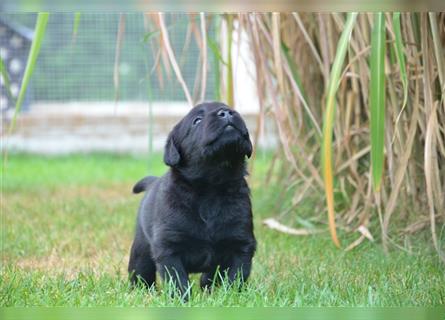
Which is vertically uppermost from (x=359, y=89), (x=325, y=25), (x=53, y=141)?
(x=325, y=25)

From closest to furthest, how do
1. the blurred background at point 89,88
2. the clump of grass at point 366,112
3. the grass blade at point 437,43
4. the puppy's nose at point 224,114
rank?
the puppy's nose at point 224,114 → the clump of grass at point 366,112 → the grass blade at point 437,43 → the blurred background at point 89,88

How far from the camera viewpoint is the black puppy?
6.80 ft

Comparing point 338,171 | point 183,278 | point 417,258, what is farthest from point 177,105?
point 183,278

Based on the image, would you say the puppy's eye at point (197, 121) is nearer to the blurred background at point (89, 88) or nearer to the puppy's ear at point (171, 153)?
the puppy's ear at point (171, 153)

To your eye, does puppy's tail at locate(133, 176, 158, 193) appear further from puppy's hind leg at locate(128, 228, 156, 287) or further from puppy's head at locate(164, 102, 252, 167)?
puppy's head at locate(164, 102, 252, 167)

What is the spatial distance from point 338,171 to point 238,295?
1495 millimetres

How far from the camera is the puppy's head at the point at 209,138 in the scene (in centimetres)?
204

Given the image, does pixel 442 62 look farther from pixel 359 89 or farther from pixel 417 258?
pixel 359 89

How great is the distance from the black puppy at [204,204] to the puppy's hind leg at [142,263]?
0.32 feet

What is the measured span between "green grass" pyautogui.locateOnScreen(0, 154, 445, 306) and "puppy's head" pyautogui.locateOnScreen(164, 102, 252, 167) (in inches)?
13.4

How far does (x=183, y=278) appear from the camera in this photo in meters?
2.08

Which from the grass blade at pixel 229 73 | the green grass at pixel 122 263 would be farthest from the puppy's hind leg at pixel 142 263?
the grass blade at pixel 229 73

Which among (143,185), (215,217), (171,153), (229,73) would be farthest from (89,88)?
(215,217)

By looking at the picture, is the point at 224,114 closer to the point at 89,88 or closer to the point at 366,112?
the point at 366,112
